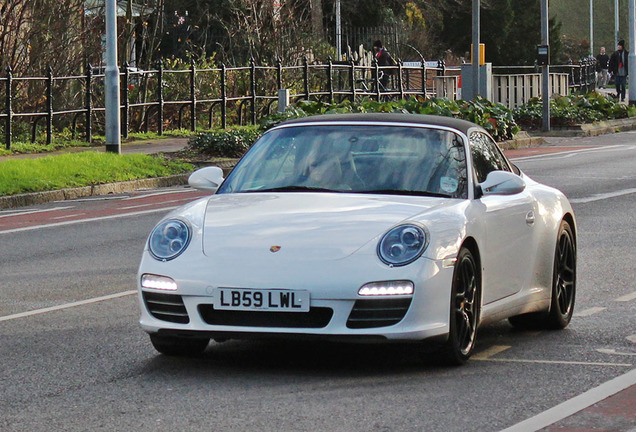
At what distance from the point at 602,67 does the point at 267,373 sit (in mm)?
59942

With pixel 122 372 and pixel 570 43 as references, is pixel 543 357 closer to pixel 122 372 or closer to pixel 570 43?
Answer: pixel 122 372

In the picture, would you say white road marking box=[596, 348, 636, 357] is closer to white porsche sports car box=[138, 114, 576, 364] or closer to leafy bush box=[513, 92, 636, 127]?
white porsche sports car box=[138, 114, 576, 364]

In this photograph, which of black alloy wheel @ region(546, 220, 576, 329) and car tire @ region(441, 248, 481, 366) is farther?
Answer: black alloy wheel @ region(546, 220, 576, 329)

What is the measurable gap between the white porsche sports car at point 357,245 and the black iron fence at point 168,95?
648 inches

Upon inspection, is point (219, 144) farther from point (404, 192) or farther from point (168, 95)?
point (404, 192)

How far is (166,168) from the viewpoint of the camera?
22.0m

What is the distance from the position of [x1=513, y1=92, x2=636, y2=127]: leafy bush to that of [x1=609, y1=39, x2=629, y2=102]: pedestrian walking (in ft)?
19.6

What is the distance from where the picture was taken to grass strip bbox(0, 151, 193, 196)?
1911 centimetres

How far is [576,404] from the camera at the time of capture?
20.8ft

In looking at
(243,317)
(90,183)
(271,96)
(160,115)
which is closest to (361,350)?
(243,317)

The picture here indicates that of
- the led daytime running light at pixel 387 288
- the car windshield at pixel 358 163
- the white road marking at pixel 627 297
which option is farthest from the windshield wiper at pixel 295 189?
the white road marking at pixel 627 297

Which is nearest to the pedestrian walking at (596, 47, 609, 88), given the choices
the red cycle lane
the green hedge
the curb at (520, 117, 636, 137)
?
the green hedge

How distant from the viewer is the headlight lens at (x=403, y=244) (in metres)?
6.89

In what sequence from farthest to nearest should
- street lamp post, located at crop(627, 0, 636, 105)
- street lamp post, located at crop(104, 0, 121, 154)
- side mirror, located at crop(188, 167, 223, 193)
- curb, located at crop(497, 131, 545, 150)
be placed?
Result: street lamp post, located at crop(627, 0, 636, 105)
curb, located at crop(497, 131, 545, 150)
street lamp post, located at crop(104, 0, 121, 154)
side mirror, located at crop(188, 167, 223, 193)
